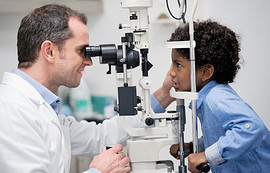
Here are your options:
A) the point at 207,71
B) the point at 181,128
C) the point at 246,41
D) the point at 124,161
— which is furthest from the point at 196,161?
the point at 246,41

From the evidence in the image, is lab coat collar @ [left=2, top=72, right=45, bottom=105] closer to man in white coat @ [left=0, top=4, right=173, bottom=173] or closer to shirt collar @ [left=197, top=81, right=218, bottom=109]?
man in white coat @ [left=0, top=4, right=173, bottom=173]

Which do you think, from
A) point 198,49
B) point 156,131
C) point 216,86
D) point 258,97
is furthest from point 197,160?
point 258,97

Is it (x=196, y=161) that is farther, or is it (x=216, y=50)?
(x=216, y=50)

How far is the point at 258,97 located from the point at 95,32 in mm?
1368

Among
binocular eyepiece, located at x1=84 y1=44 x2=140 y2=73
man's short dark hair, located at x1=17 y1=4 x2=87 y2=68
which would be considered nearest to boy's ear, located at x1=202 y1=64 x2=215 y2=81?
binocular eyepiece, located at x1=84 y1=44 x2=140 y2=73

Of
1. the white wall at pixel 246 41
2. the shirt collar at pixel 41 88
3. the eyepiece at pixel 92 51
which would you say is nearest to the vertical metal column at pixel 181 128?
the eyepiece at pixel 92 51

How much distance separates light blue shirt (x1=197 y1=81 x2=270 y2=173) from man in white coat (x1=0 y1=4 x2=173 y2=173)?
28cm

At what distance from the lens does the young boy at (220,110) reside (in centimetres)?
129

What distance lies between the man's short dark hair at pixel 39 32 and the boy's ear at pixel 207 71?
0.55m

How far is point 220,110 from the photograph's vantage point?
1.35m

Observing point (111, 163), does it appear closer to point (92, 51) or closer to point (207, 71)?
point (92, 51)

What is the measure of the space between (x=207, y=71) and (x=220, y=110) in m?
0.24

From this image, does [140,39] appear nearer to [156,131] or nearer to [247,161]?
[156,131]

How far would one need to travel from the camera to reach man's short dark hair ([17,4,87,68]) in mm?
1448
